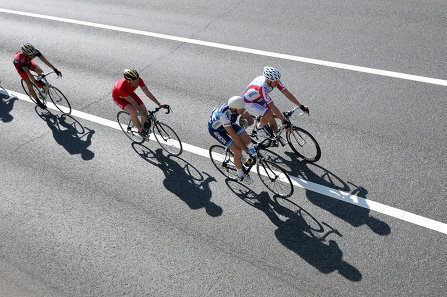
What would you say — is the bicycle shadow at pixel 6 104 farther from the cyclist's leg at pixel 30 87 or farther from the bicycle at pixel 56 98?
the bicycle at pixel 56 98

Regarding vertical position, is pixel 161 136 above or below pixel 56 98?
above

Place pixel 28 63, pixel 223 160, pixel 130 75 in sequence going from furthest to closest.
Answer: pixel 28 63 → pixel 223 160 → pixel 130 75

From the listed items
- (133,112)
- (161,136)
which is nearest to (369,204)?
(161,136)

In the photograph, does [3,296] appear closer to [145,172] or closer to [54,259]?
[54,259]

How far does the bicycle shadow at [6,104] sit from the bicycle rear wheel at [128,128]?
360 cm

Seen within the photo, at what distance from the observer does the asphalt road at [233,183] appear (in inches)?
246

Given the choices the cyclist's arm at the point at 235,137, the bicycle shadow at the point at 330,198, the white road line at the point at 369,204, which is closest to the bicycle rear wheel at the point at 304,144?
the bicycle shadow at the point at 330,198

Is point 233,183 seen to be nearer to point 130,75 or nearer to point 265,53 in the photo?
point 130,75

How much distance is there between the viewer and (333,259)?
621 cm

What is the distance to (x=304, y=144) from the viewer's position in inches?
315

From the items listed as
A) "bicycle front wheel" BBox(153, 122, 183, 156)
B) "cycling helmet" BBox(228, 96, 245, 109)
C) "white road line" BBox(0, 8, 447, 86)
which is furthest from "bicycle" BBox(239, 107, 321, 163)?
"white road line" BBox(0, 8, 447, 86)

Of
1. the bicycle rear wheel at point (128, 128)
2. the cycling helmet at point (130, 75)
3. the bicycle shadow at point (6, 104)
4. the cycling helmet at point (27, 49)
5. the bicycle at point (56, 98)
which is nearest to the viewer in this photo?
the cycling helmet at point (130, 75)

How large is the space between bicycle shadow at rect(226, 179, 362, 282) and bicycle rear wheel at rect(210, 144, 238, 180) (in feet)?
1.45

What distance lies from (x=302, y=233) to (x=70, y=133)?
681 cm
